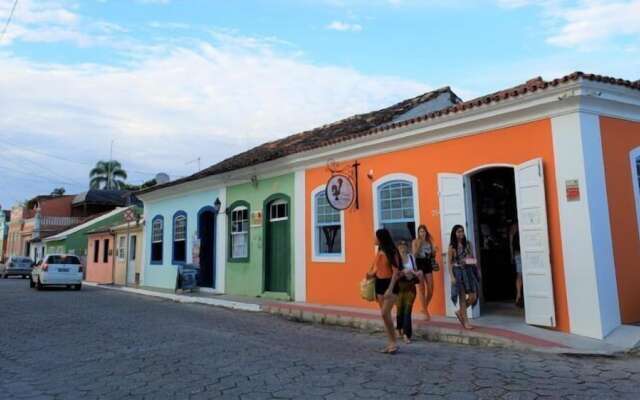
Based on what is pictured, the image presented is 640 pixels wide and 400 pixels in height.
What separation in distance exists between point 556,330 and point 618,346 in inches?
40.4

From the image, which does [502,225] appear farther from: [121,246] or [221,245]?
[121,246]

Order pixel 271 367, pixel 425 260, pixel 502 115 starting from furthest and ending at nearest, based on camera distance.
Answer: pixel 425 260
pixel 502 115
pixel 271 367

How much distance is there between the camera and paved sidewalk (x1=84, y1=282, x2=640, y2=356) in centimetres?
644

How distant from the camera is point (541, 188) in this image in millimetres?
7672

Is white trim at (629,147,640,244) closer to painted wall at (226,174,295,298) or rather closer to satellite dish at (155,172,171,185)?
painted wall at (226,174,295,298)

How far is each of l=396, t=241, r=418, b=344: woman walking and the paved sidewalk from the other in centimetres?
59

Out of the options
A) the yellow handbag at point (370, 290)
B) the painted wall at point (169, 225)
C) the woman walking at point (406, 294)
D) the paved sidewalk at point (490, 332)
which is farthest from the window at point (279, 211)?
the yellow handbag at point (370, 290)

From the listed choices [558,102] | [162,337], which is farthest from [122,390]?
[558,102]

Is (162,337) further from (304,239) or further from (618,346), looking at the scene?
(618,346)

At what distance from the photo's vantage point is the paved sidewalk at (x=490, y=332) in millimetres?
6441

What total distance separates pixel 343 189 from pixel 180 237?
8.81 metres

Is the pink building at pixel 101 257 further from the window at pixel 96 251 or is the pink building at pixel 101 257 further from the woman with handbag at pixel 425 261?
the woman with handbag at pixel 425 261

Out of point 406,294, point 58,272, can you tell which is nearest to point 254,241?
point 406,294

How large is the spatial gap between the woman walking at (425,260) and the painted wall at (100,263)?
64.8 feet
